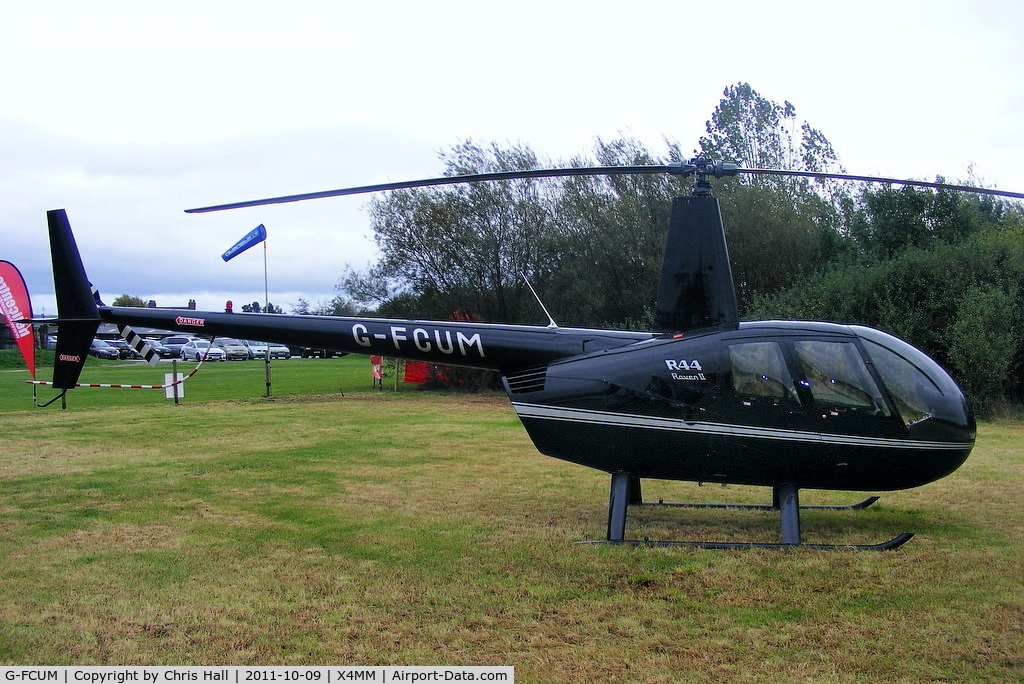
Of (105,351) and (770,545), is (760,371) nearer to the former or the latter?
(770,545)

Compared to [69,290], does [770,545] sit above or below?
below

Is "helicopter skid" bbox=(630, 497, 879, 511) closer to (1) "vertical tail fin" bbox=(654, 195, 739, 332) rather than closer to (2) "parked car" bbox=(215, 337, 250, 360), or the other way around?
(1) "vertical tail fin" bbox=(654, 195, 739, 332)

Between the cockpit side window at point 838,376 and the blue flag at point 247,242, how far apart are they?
12743 mm

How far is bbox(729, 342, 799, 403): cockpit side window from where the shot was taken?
20.9 ft

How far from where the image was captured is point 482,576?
582 cm

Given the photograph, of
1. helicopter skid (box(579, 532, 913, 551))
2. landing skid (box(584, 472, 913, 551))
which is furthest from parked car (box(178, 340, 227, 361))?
helicopter skid (box(579, 532, 913, 551))

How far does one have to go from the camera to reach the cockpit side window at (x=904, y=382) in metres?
6.27

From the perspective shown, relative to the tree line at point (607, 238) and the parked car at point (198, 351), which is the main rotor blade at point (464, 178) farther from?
the parked car at point (198, 351)

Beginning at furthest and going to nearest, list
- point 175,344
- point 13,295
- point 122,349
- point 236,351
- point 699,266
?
1. point 236,351
2. point 175,344
3. point 122,349
4. point 13,295
5. point 699,266

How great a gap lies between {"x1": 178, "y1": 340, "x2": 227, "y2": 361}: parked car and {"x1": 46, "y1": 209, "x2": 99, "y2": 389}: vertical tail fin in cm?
3869

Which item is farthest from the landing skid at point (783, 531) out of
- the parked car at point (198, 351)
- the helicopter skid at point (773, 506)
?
the parked car at point (198, 351)

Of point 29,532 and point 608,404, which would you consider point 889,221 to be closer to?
point 608,404

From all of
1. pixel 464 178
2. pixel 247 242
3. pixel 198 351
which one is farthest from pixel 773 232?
pixel 198 351

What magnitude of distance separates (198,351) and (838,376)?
161ft
